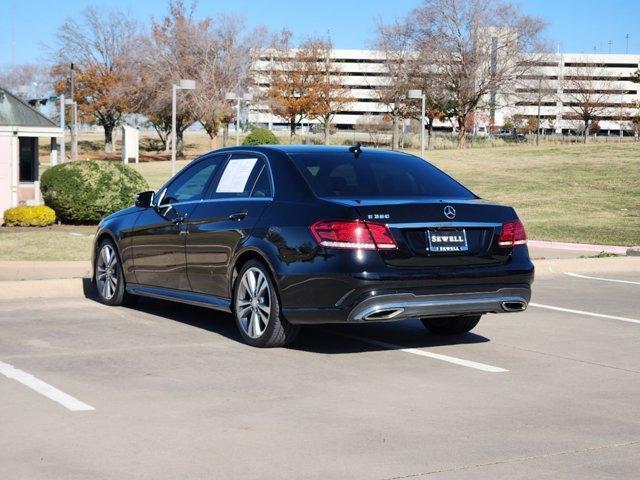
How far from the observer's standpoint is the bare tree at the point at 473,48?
7519 centimetres

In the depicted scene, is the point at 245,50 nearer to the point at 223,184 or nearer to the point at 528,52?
the point at 528,52

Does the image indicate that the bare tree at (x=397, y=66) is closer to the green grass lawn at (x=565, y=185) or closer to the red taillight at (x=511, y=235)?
the green grass lawn at (x=565, y=185)

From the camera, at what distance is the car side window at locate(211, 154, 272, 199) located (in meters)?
8.98

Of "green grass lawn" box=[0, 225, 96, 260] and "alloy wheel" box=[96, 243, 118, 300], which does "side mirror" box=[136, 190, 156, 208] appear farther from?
"green grass lawn" box=[0, 225, 96, 260]

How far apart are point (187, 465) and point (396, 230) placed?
3.22 metres

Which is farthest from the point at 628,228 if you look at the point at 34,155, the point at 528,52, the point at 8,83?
the point at 8,83

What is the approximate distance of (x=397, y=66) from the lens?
8156 centimetres

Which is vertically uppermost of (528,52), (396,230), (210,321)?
(528,52)

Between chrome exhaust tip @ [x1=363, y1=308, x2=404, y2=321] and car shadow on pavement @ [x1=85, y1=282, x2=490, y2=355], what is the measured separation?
78 centimetres

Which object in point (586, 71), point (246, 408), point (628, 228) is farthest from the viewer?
point (586, 71)

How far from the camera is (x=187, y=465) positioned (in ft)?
17.2

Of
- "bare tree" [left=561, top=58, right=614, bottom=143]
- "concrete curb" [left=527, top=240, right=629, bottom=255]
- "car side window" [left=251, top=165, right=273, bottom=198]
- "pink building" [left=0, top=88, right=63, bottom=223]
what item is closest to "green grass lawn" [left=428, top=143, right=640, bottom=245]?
"concrete curb" [left=527, top=240, right=629, bottom=255]

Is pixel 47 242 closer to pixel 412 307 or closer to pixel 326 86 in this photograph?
pixel 412 307

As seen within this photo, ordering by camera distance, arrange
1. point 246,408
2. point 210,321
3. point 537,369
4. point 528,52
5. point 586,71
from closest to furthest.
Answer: point 246,408
point 537,369
point 210,321
point 528,52
point 586,71
